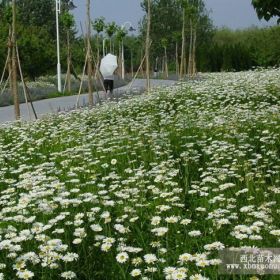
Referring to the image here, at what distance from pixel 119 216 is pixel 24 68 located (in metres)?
33.4

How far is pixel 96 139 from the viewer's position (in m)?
8.02

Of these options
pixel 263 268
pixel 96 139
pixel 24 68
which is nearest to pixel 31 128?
pixel 96 139

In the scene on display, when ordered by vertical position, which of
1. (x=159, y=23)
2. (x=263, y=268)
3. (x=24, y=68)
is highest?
(x=159, y=23)

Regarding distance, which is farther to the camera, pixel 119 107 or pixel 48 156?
pixel 119 107

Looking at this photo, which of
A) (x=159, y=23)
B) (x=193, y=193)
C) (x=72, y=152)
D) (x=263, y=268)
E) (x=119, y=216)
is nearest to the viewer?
(x=263, y=268)

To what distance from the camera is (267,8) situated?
8.00m

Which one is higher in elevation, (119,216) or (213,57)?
(213,57)

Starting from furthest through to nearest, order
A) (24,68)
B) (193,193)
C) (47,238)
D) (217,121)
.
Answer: (24,68), (217,121), (193,193), (47,238)

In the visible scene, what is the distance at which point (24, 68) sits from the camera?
36.0 metres

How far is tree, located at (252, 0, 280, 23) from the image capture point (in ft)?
26.0

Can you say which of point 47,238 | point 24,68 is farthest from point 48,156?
point 24,68

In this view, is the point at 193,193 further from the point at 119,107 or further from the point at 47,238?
the point at 119,107

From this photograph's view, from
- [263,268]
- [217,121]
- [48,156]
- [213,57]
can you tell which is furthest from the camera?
[213,57]

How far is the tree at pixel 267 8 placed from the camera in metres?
7.93
